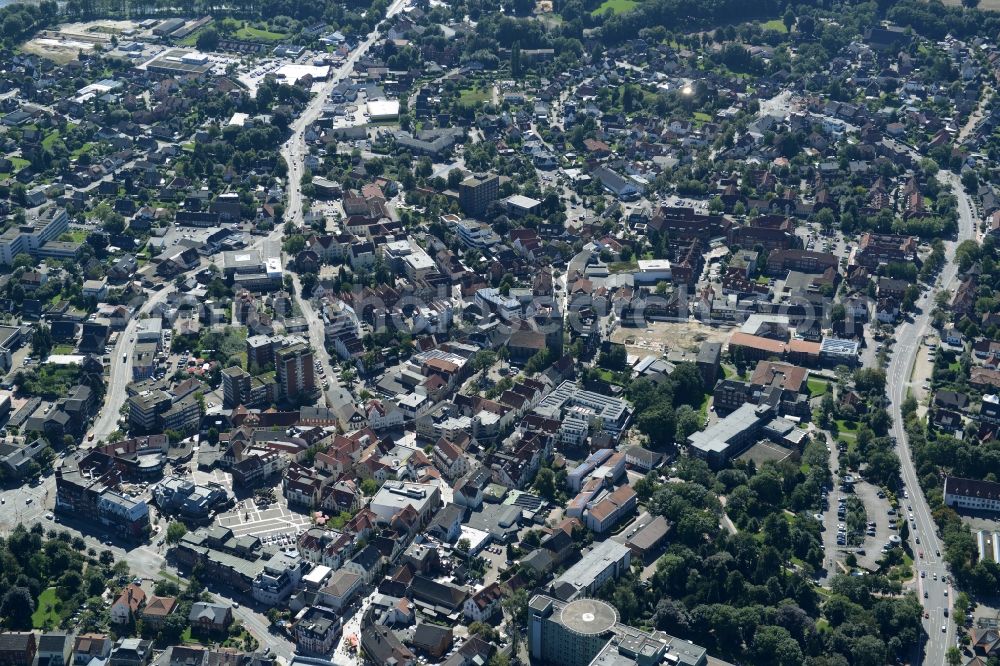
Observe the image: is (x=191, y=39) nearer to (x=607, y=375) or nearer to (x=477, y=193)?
(x=477, y=193)

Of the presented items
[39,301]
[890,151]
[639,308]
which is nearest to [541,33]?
[890,151]

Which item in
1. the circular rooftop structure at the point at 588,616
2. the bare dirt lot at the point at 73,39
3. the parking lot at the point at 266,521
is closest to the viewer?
the circular rooftop structure at the point at 588,616

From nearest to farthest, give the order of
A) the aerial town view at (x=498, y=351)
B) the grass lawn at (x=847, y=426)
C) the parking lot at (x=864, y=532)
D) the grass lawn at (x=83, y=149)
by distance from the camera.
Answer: the aerial town view at (x=498, y=351)
the parking lot at (x=864, y=532)
the grass lawn at (x=847, y=426)
the grass lawn at (x=83, y=149)

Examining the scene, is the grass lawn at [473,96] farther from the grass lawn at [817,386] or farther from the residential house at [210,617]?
the residential house at [210,617]

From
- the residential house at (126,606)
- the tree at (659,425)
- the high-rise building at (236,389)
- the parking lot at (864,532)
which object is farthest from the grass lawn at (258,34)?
the residential house at (126,606)

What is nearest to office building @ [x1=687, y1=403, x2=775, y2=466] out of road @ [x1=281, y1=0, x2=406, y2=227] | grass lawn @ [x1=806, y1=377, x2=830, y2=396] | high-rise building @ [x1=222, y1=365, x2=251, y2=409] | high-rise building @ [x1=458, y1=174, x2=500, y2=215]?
grass lawn @ [x1=806, y1=377, x2=830, y2=396]

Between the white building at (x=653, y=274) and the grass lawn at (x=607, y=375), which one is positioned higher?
the white building at (x=653, y=274)

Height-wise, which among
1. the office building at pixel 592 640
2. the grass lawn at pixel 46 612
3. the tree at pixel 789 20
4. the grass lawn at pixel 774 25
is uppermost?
the tree at pixel 789 20
